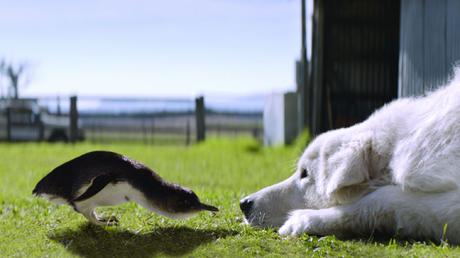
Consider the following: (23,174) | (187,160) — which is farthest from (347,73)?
(23,174)

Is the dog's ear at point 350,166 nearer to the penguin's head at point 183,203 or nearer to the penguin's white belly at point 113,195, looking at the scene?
the penguin's head at point 183,203

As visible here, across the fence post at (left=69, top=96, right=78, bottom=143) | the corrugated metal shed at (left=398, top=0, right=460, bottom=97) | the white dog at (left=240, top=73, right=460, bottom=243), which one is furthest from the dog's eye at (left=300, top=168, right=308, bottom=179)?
the fence post at (left=69, top=96, right=78, bottom=143)

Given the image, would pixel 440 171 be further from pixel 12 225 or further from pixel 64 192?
pixel 12 225

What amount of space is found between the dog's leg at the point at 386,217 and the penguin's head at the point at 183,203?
1.93ft

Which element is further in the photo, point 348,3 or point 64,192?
point 348,3

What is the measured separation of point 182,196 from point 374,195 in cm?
124

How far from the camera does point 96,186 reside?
393 centimetres

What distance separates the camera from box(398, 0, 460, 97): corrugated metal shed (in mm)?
7695

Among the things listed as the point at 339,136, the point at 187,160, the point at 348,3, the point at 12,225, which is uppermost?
the point at 348,3

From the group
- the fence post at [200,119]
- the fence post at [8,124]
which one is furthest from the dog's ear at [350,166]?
the fence post at [8,124]

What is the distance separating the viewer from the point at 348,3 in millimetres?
13453

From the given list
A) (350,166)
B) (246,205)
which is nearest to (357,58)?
(246,205)

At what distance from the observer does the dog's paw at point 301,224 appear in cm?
392

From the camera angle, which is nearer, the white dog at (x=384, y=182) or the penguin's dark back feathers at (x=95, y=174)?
the white dog at (x=384, y=182)
